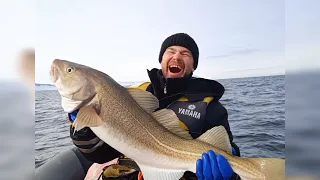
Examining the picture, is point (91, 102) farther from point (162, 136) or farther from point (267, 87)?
point (267, 87)

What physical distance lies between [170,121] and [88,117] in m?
0.32

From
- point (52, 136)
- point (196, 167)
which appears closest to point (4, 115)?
point (52, 136)

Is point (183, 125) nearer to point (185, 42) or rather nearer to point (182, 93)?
point (182, 93)

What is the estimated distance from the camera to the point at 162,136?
1239 mm

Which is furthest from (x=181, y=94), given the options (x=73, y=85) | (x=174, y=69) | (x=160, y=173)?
(x=73, y=85)

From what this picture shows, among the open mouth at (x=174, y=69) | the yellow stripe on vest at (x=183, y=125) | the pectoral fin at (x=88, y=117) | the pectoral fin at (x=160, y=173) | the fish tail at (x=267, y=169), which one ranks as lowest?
the pectoral fin at (x=160, y=173)

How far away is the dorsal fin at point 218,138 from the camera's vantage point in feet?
4.08

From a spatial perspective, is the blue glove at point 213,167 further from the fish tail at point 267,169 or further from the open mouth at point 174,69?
the open mouth at point 174,69

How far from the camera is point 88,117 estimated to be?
1.16 meters

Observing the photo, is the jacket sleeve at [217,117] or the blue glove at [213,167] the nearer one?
the blue glove at [213,167]

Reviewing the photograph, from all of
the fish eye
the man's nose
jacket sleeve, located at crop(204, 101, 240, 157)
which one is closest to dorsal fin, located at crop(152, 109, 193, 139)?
jacket sleeve, located at crop(204, 101, 240, 157)

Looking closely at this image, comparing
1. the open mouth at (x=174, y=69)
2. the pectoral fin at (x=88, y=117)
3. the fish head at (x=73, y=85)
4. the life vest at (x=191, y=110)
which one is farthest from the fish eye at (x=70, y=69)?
the open mouth at (x=174, y=69)

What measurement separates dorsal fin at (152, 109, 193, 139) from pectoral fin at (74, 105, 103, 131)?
0.73 feet

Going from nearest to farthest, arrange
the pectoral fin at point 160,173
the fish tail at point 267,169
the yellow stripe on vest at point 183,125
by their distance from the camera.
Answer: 1. the fish tail at point 267,169
2. the pectoral fin at point 160,173
3. the yellow stripe on vest at point 183,125
